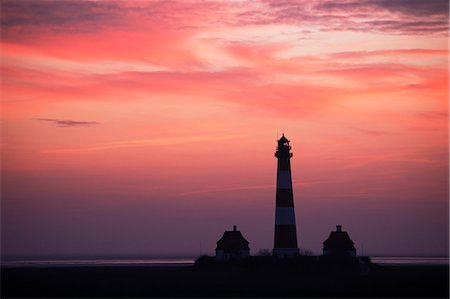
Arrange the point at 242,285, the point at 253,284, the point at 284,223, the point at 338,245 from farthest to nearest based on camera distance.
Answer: the point at 338,245 → the point at 284,223 → the point at 253,284 → the point at 242,285

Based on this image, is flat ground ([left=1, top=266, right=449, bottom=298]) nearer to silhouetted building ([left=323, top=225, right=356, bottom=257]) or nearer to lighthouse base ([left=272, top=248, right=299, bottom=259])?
lighthouse base ([left=272, top=248, right=299, bottom=259])

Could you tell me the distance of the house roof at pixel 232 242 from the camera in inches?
3199

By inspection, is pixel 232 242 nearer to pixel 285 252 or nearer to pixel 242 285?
pixel 285 252

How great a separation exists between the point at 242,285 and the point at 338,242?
23.6 m

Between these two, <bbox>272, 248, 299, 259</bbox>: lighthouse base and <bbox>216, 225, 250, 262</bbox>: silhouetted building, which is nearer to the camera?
<bbox>272, 248, 299, 259</bbox>: lighthouse base

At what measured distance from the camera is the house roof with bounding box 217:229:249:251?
267 feet

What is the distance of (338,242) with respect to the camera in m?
81.0

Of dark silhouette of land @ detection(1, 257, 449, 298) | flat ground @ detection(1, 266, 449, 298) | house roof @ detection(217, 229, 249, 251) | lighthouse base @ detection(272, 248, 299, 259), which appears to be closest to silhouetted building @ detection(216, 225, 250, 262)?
house roof @ detection(217, 229, 249, 251)

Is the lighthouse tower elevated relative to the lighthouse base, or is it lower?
elevated

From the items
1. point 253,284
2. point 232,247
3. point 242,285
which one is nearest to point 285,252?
point 232,247

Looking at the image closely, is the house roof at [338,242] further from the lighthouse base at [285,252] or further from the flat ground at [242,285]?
the lighthouse base at [285,252]

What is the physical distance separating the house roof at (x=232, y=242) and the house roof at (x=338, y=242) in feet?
23.3

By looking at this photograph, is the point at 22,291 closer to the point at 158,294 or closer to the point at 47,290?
the point at 47,290

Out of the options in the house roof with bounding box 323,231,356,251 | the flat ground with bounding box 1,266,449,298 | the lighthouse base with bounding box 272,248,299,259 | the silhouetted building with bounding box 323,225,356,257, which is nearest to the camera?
the flat ground with bounding box 1,266,449,298
